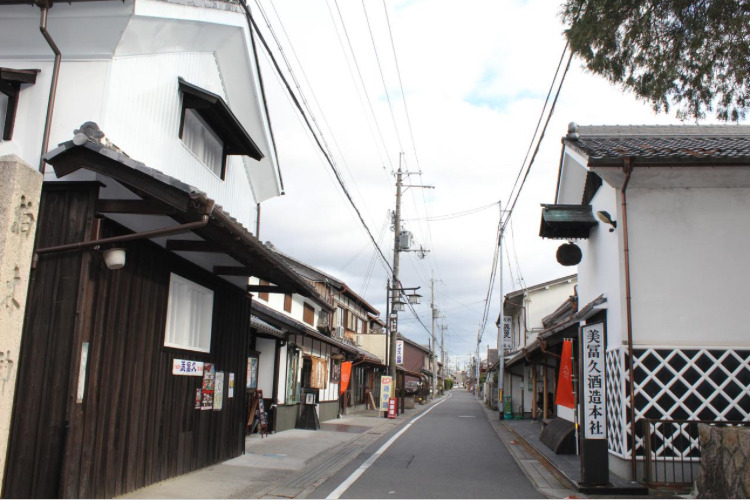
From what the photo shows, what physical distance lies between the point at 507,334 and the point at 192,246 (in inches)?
1199

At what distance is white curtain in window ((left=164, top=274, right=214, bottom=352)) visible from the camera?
9.35 m

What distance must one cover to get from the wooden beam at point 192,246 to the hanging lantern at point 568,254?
7.88m

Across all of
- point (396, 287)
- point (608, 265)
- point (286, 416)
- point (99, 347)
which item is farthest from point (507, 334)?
point (99, 347)

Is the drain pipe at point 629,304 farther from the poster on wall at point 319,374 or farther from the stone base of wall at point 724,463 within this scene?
the poster on wall at point 319,374

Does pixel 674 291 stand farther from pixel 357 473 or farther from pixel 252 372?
pixel 252 372

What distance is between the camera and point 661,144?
1228cm

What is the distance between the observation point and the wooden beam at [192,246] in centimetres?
880

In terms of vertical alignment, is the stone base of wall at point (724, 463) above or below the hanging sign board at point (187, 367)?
below

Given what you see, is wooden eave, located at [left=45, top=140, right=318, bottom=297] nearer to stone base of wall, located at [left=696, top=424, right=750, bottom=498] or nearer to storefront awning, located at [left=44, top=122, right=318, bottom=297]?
storefront awning, located at [left=44, top=122, right=318, bottom=297]

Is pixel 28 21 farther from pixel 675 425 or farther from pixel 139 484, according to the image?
pixel 675 425

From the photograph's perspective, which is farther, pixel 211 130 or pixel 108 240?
pixel 211 130

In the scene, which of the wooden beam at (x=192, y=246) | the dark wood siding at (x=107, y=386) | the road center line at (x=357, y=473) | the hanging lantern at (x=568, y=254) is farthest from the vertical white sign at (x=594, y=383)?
the dark wood siding at (x=107, y=386)

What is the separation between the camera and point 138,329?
810cm

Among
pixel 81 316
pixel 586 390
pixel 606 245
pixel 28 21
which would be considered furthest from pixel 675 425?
pixel 28 21
